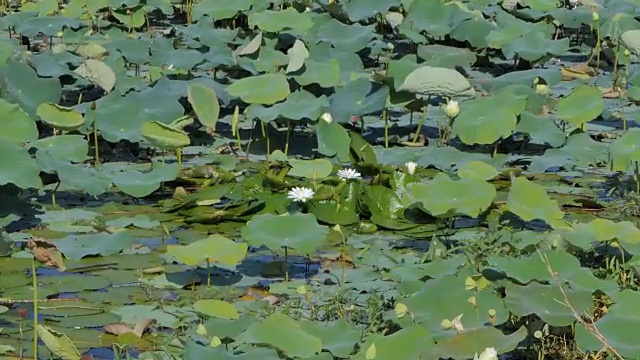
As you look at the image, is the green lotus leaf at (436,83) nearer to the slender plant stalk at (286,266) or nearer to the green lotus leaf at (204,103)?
the green lotus leaf at (204,103)

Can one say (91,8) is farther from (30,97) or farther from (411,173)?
(411,173)

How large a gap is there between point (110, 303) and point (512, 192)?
1.27 meters

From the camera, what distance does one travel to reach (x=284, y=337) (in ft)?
8.78

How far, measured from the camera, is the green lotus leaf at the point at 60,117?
14.6ft

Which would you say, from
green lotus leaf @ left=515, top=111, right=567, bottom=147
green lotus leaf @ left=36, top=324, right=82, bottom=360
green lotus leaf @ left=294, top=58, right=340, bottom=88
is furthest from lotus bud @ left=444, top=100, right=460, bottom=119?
green lotus leaf @ left=36, top=324, right=82, bottom=360

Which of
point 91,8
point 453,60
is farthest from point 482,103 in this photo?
point 91,8

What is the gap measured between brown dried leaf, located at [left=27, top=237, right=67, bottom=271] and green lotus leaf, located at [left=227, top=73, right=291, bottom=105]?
1464 millimetres

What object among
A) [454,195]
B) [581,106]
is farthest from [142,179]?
[581,106]

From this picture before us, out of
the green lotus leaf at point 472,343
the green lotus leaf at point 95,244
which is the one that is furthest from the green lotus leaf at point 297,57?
the green lotus leaf at point 472,343

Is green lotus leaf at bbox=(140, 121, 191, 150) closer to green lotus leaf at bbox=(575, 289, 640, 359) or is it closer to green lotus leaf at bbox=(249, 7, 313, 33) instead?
green lotus leaf at bbox=(249, 7, 313, 33)

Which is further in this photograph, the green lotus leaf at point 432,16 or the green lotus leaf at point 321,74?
the green lotus leaf at point 432,16

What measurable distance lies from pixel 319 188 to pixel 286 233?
63 cm

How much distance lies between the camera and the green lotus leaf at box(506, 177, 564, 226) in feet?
12.2

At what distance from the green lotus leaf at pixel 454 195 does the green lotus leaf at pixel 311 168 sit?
45 cm
